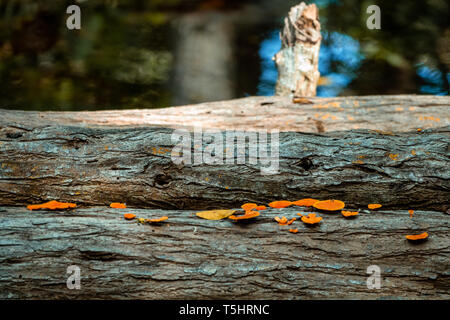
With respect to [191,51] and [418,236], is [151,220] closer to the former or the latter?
[418,236]

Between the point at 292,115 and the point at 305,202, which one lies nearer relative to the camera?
the point at 305,202

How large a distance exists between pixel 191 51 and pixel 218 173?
142 inches

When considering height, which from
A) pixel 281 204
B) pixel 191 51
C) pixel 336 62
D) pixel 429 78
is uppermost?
pixel 191 51

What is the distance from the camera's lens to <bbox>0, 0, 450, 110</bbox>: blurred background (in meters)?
5.43

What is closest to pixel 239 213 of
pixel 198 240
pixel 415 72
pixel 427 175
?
pixel 198 240

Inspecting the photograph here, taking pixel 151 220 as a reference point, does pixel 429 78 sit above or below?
above

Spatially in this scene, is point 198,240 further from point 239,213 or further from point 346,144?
point 346,144

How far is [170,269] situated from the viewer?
1.84 meters

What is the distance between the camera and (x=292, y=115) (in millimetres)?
3461

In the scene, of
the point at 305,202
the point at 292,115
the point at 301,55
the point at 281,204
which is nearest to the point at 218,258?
the point at 281,204

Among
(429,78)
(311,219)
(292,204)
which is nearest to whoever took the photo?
(311,219)

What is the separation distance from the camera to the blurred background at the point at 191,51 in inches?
214

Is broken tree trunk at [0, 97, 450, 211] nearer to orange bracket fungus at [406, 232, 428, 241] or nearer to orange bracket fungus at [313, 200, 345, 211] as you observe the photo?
orange bracket fungus at [313, 200, 345, 211]

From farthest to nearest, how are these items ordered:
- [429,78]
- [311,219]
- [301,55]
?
1. [429,78]
2. [301,55]
3. [311,219]
